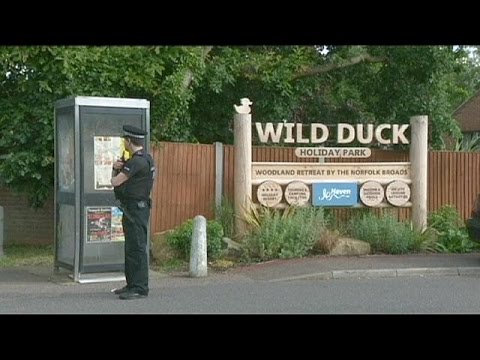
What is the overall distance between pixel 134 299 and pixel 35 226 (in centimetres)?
735

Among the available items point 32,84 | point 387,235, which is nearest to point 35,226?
point 32,84

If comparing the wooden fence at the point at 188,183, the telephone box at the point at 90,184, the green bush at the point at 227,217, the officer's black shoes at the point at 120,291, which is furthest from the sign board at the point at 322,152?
the officer's black shoes at the point at 120,291

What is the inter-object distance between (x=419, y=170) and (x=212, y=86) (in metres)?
4.48

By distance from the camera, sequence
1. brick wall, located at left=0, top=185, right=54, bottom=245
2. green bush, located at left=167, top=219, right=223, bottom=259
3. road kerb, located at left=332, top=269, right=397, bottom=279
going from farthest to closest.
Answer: brick wall, located at left=0, top=185, right=54, bottom=245 → green bush, located at left=167, top=219, right=223, bottom=259 → road kerb, located at left=332, top=269, right=397, bottom=279

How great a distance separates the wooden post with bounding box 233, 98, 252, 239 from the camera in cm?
1322

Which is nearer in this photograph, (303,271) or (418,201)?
(303,271)

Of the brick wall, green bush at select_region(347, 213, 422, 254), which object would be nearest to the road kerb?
green bush at select_region(347, 213, 422, 254)

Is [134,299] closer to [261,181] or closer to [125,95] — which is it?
[261,181]

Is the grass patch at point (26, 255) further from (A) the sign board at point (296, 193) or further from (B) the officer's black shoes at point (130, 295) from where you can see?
(A) the sign board at point (296, 193)

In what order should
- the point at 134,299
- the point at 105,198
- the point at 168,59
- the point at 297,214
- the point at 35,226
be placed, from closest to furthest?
1. the point at 134,299
2. the point at 105,198
3. the point at 297,214
4. the point at 168,59
5. the point at 35,226

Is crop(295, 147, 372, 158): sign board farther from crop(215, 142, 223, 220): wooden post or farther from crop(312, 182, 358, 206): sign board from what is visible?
crop(215, 142, 223, 220): wooden post

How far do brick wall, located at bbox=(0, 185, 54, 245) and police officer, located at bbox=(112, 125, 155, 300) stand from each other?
6.86 m

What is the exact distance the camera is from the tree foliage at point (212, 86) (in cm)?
1341

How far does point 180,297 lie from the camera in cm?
938
